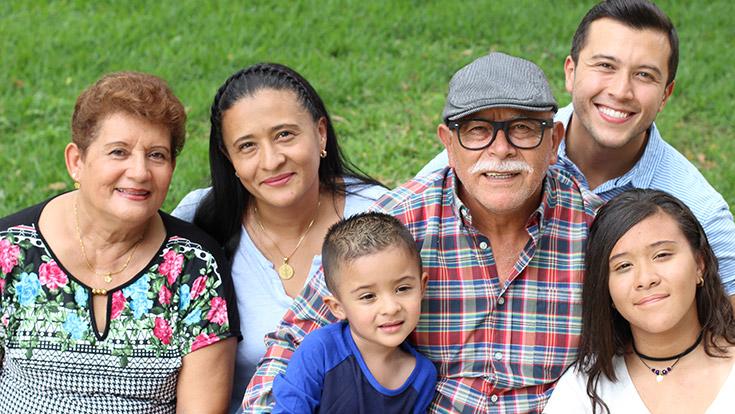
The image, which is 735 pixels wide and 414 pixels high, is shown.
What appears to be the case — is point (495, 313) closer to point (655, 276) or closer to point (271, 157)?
point (655, 276)

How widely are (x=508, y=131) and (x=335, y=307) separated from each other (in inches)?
36.6

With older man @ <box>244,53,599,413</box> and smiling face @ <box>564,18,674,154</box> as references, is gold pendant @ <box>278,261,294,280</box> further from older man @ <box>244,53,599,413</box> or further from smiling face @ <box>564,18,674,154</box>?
smiling face @ <box>564,18,674,154</box>

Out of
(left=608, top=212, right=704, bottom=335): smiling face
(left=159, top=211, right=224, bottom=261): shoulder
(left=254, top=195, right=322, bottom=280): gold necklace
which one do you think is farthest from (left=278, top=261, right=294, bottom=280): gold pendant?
(left=608, top=212, right=704, bottom=335): smiling face

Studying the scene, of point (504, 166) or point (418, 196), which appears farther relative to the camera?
point (418, 196)

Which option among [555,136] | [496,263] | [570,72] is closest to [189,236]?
[496,263]

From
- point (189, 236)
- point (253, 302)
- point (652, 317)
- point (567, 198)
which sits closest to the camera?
point (652, 317)

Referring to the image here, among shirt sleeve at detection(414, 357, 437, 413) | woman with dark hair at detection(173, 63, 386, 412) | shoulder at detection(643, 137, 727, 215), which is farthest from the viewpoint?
shoulder at detection(643, 137, 727, 215)

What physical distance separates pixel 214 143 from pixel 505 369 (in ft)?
5.39

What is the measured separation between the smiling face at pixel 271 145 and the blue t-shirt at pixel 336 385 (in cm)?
77

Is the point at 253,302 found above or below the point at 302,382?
above

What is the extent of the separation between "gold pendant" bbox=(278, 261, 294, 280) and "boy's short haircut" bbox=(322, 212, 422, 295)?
651mm

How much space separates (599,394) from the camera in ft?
11.5

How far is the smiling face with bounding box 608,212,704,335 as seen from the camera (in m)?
3.33

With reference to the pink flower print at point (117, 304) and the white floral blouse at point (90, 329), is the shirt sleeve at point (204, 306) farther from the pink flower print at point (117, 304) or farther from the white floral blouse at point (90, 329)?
the pink flower print at point (117, 304)
